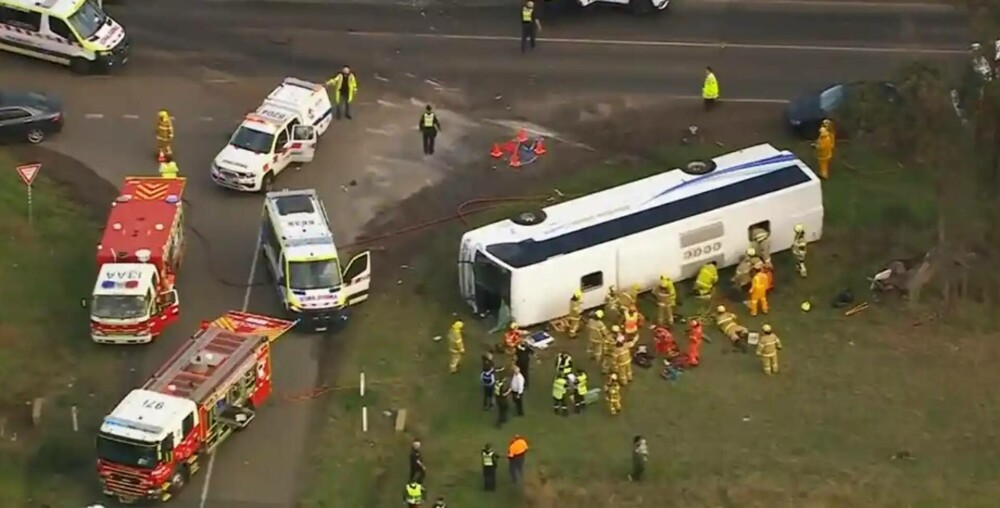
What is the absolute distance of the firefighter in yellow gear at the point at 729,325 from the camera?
150ft

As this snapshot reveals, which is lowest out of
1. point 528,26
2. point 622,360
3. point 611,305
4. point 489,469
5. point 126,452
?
point 489,469

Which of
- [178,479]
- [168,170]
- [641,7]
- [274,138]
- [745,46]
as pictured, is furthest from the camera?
[641,7]

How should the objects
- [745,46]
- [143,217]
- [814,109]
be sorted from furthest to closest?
[745,46] < [814,109] < [143,217]

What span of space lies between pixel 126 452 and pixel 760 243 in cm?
1666

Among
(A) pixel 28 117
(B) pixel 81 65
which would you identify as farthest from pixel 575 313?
(B) pixel 81 65

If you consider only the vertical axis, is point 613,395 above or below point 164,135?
below

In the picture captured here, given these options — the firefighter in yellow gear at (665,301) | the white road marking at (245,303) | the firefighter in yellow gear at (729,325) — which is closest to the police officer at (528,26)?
the white road marking at (245,303)

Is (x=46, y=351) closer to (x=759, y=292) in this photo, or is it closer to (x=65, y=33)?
(x=65, y=33)

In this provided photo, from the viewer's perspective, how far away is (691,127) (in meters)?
55.0

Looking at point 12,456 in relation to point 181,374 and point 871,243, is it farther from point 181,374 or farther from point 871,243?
point 871,243

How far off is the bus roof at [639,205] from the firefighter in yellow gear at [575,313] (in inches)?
42.6

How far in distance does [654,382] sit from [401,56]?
17.9 metres

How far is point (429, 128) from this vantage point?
2093 inches

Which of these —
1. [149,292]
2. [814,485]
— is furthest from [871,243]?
[149,292]
